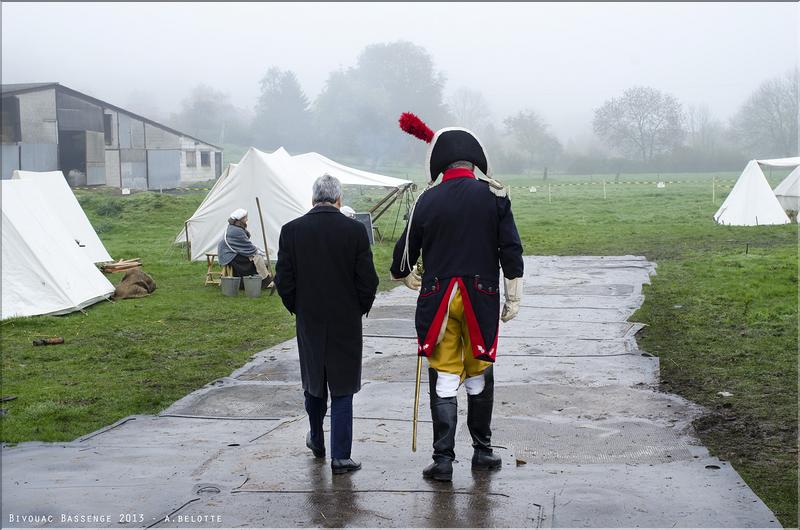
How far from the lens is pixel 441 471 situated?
4.73 m

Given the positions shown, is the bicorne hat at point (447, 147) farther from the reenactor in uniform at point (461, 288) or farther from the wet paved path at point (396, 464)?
the wet paved path at point (396, 464)

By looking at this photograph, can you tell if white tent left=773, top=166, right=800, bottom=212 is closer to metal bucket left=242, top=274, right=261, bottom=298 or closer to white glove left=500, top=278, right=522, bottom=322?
metal bucket left=242, top=274, right=261, bottom=298

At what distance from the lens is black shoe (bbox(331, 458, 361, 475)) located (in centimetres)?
494

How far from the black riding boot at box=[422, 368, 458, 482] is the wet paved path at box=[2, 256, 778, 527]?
86 mm

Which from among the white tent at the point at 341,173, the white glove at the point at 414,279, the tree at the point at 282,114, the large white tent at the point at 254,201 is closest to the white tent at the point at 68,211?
the large white tent at the point at 254,201

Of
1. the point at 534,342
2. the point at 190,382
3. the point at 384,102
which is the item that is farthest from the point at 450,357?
the point at 384,102

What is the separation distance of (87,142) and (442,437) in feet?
121

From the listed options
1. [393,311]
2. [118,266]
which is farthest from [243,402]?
[118,266]

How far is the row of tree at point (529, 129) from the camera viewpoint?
5469 cm

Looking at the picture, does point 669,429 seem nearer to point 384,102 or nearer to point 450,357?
point 450,357

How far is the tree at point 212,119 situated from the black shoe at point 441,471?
219 feet

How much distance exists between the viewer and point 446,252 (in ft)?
16.0

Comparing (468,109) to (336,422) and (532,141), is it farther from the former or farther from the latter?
(336,422)

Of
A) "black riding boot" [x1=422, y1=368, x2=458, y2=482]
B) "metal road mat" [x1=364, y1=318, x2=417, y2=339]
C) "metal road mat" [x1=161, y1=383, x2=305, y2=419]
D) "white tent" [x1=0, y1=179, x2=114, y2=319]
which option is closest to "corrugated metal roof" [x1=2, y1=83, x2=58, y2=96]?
"white tent" [x1=0, y1=179, x2=114, y2=319]
